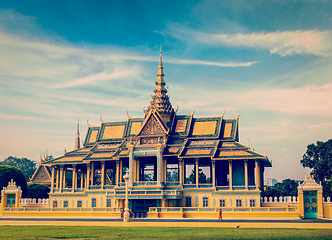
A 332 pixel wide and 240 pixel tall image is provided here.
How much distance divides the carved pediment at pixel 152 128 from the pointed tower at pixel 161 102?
156cm

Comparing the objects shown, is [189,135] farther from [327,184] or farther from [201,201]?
[327,184]

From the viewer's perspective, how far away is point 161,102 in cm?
6153

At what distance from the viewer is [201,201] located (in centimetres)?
5141

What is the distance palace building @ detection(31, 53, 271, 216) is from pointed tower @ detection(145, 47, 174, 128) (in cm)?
14

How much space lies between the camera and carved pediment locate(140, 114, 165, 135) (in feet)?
185

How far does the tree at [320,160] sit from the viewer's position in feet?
210

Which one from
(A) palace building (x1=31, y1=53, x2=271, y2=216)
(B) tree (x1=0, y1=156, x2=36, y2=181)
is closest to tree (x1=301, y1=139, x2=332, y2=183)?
(A) palace building (x1=31, y1=53, x2=271, y2=216)

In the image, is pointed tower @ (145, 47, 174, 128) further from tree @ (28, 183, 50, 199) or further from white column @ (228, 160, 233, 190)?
tree @ (28, 183, 50, 199)

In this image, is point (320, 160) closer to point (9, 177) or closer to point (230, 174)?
point (230, 174)

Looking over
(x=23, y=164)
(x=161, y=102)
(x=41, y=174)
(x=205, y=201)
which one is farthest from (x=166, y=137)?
(x=23, y=164)

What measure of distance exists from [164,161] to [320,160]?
2543 cm

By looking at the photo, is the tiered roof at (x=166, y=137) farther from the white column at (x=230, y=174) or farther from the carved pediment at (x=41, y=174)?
the carved pediment at (x=41, y=174)

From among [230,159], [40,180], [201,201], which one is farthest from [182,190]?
[40,180]

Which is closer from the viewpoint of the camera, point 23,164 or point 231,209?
point 231,209
